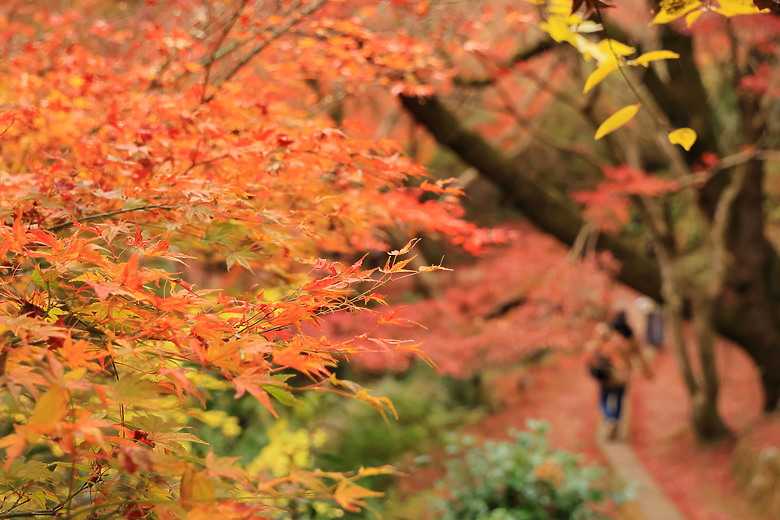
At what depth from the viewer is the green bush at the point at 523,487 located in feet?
17.3

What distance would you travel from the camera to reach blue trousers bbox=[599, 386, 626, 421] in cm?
827

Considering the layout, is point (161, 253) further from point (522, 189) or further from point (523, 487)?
point (522, 189)

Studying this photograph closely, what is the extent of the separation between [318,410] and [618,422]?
4570mm

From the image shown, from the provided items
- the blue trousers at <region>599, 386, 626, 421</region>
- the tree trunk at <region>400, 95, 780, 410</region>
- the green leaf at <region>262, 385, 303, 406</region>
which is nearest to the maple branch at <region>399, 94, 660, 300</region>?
the tree trunk at <region>400, 95, 780, 410</region>

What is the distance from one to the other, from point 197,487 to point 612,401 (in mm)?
8018

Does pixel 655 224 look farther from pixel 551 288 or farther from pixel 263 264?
pixel 263 264

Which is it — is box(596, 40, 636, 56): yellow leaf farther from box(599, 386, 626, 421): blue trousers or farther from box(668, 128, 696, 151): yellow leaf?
box(599, 386, 626, 421): blue trousers

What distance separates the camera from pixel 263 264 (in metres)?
2.84

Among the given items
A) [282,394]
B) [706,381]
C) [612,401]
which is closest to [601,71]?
[282,394]

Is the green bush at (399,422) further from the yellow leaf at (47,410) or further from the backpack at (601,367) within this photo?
the yellow leaf at (47,410)

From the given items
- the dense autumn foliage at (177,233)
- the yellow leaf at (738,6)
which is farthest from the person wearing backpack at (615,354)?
the yellow leaf at (738,6)

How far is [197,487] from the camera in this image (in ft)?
4.33

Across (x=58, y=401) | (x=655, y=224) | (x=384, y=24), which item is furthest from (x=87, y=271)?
(x=655, y=224)

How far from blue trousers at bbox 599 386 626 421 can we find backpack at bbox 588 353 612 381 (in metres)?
0.29
